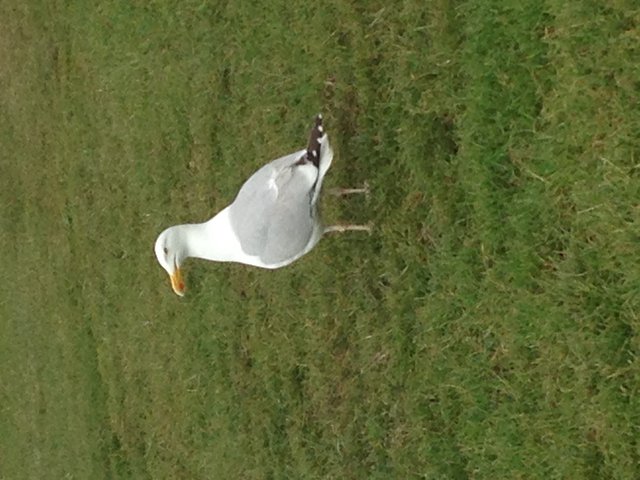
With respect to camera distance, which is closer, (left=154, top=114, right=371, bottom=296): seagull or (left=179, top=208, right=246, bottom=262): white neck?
(left=154, top=114, right=371, bottom=296): seagull

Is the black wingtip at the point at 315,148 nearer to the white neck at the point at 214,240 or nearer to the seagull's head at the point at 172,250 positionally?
the white neck at the point at 214,240

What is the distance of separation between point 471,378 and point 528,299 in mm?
380

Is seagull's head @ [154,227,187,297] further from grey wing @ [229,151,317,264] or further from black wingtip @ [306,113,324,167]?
black wingtip @ [306,113,324,167]

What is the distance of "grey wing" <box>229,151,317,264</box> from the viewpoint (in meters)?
2.62

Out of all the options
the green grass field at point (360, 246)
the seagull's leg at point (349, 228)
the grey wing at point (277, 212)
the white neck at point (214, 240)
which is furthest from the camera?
the seagull's leg at point (349, 228)

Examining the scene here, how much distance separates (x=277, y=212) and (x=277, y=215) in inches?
0.4

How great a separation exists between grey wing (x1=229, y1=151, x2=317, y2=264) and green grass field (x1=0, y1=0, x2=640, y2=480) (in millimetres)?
409

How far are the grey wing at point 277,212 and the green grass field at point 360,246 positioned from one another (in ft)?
1.34

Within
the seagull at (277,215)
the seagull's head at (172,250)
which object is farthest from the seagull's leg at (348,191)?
the seagull's head at (172,250)

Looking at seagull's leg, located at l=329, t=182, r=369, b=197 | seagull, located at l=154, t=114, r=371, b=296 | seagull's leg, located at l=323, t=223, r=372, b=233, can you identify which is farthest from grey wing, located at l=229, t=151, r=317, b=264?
seagull's leg, located at l=329, t=182, r=369, b=197

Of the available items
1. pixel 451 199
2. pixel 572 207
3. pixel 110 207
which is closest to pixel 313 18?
pixel 451 199

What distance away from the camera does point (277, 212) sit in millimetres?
2619

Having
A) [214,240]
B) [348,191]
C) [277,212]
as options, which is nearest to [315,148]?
[277,212]

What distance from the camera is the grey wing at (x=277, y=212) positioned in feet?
8.60
